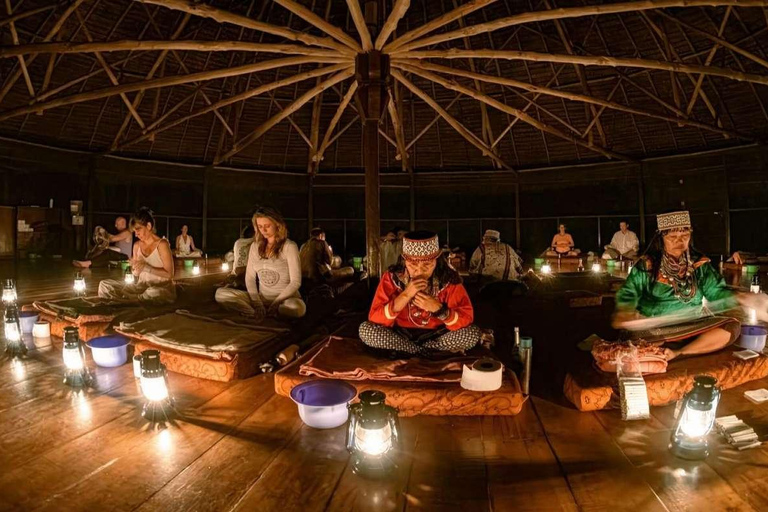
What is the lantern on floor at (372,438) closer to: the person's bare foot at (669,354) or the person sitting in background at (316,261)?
the person's bare foot at (669,354)

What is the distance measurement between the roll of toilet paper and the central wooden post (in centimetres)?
343

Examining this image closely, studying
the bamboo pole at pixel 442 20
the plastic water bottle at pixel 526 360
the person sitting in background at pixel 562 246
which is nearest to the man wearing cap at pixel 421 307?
the plastic water bottle at pixel 526 360

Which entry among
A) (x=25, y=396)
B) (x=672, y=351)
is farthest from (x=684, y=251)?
(x=25, y=396)

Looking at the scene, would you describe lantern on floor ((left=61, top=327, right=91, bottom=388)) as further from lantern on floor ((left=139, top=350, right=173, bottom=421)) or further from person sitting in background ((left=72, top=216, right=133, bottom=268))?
person sitting in background ((left=72, top=216, right=133, bottom=268))

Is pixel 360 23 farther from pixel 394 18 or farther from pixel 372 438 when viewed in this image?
pixel 372 438

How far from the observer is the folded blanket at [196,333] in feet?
12.7

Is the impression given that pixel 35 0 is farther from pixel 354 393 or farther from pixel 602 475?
pixel 602 475

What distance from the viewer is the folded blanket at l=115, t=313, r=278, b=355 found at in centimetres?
386

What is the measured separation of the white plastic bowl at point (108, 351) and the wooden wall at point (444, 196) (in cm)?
905

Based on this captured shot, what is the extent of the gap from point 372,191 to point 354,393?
3.51 meters

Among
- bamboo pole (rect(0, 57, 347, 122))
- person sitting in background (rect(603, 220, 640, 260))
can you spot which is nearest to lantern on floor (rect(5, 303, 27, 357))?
bamboo pole (rect(0, 57, 347, 122))

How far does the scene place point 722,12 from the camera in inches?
367

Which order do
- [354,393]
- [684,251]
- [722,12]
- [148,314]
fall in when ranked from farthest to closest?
1. [722,12]
2. [148,314]
3. [684,251]
4. [354,393]

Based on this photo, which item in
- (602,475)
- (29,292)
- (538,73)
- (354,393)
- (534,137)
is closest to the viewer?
(602,475)
